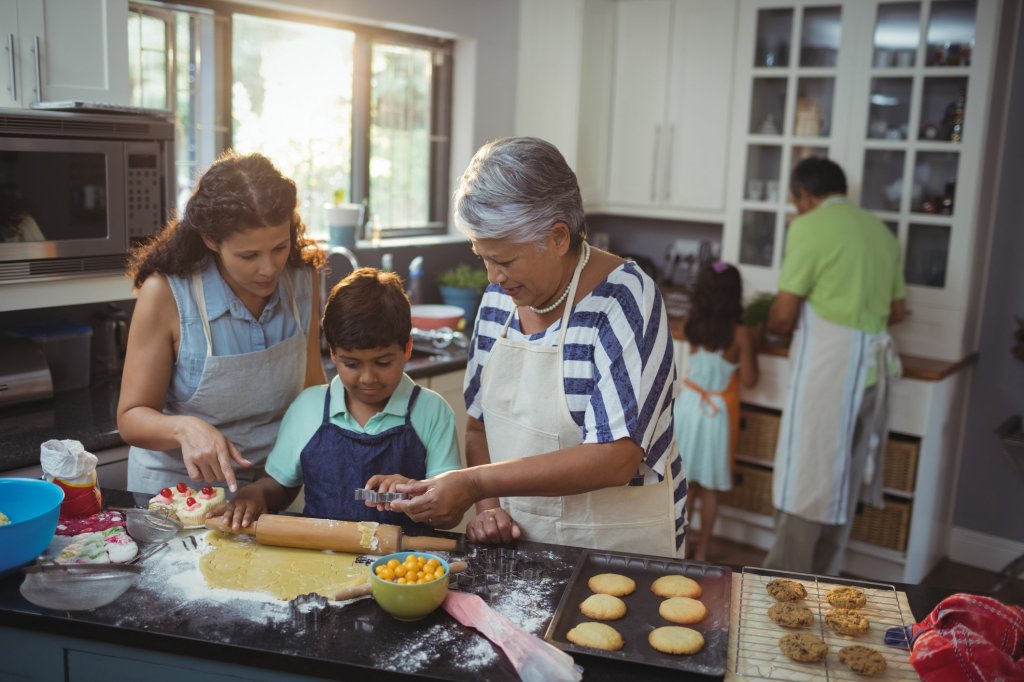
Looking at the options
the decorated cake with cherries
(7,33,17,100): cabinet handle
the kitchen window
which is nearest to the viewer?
the decorated cake with cherries

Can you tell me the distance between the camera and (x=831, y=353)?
3.53m

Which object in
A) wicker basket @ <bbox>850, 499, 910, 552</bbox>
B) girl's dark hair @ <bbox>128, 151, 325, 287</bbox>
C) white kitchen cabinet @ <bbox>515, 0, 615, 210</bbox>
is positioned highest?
white kitchen cabinet @ <bbox>515, 0, 615, 210</bbox>

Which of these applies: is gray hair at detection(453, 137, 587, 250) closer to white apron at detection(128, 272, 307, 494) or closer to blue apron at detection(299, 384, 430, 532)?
blue apron at detection(299, 384, 430, 532)

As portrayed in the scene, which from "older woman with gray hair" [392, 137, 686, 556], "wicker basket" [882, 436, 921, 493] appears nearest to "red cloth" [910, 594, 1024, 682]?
"older woman with gray hair" [392, 137, 686, 556]

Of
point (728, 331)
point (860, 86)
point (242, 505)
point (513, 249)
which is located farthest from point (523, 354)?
point (860, 86)

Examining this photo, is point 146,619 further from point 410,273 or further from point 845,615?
point 410,273

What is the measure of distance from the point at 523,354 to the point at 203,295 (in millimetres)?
696

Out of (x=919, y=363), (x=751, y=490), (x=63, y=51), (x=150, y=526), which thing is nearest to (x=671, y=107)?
(x=919, y=363)

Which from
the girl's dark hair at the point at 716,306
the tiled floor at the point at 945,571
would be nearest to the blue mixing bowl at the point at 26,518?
the girl's dark hair at the point at 716,306

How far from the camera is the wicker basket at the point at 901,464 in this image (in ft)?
12.0

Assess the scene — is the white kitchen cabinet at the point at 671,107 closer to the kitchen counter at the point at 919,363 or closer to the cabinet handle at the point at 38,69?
the kitchen counter at the point at 919,363

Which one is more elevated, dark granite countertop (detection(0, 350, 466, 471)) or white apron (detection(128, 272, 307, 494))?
white apron (detection(128, 272, 307, 494))

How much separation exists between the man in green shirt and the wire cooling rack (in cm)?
208

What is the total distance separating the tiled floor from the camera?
379 centimetres
